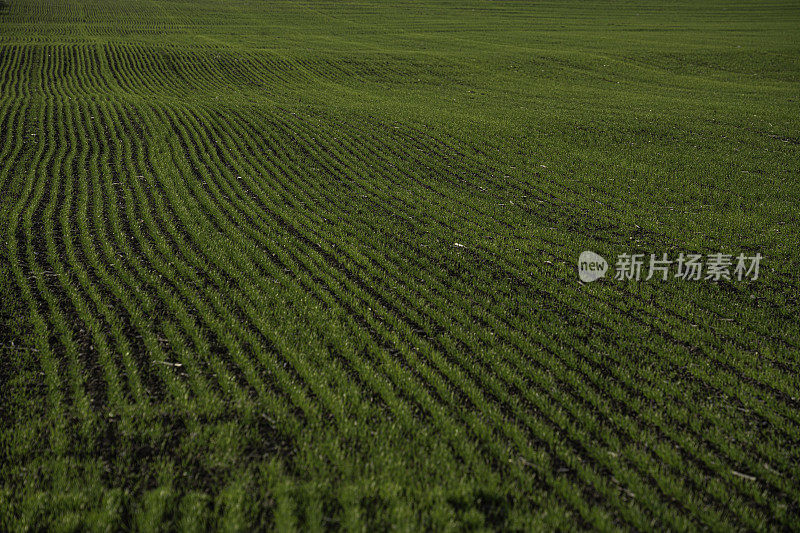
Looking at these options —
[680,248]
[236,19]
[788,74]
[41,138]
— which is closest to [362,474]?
[680,248]

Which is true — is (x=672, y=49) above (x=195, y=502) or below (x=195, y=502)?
above

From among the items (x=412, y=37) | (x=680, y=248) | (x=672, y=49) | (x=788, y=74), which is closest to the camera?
(x=680, y=248)

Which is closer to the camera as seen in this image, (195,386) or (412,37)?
(195,386)

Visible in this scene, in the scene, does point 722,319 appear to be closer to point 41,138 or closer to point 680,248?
point 680,248

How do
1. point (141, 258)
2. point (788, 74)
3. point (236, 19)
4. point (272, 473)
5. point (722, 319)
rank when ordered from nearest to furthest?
point (272, 473) → point (722, 319) → point (141, 258) → point (788, 74) → point (236, 19)

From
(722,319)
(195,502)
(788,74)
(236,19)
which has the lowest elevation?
(195,502)

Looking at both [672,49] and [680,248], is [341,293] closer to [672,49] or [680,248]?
[680,248]
